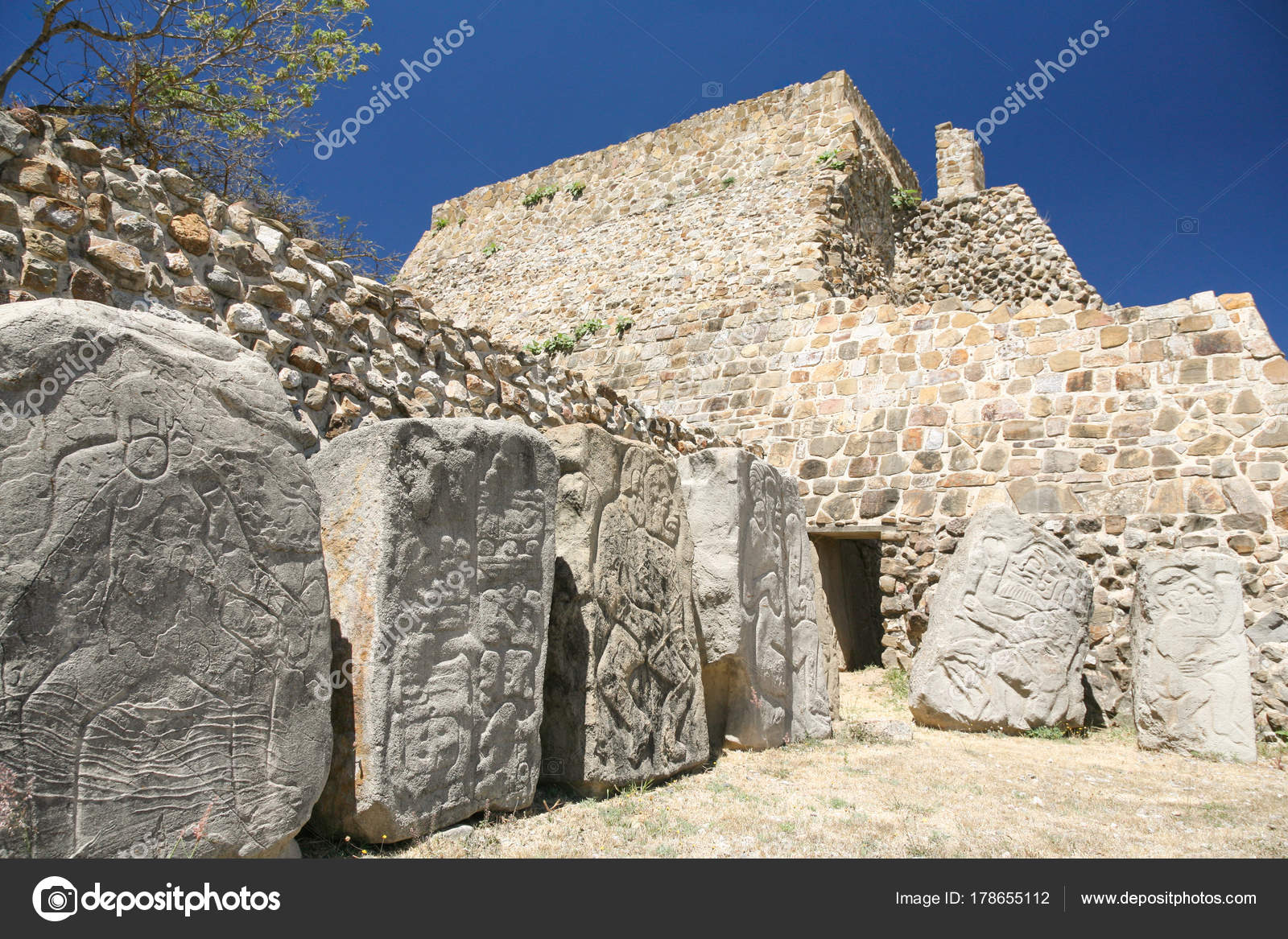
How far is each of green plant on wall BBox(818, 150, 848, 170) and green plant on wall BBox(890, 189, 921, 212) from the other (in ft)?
5.41

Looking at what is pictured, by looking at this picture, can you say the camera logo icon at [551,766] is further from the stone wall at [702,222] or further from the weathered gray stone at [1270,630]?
the stone wall at [702,222]

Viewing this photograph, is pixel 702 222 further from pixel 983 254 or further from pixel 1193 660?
pixel 1193 660

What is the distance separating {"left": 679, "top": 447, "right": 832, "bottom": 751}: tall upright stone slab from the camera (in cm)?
456

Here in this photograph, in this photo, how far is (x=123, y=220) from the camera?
3.20 metres

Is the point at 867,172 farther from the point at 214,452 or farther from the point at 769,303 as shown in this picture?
the point at 214,452

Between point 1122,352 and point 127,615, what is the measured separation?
757cm

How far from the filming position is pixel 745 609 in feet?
15.3

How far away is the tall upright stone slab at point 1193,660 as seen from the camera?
5.23 metres

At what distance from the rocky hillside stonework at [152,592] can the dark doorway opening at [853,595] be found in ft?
21.7

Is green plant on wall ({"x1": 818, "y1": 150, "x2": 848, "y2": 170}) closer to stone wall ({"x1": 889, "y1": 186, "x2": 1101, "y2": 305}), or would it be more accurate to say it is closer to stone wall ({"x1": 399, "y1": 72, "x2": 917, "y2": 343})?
stone wall ({"x1": 399, "y1": 72, "x2": 917, "y2": 343})

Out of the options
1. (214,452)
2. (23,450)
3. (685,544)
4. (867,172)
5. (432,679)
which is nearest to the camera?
(23,450)

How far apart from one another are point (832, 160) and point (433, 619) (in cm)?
978

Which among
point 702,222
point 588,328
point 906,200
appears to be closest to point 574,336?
point 588,328

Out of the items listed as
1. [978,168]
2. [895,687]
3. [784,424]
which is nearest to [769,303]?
[784,424]
